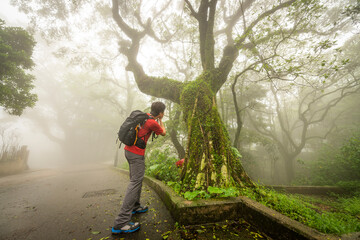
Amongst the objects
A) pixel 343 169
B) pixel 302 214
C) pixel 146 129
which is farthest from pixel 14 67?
pixel 343 169

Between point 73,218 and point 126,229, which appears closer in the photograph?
point 126,229

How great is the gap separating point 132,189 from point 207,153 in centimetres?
206

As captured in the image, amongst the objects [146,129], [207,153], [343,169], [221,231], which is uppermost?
[146,129]

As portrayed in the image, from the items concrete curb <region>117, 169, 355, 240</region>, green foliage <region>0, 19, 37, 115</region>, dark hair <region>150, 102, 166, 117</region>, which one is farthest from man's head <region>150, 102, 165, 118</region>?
green foliage <region>0, 19, 37, 115</region>

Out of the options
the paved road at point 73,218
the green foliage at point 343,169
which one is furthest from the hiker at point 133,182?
the green foliage at point 343,169

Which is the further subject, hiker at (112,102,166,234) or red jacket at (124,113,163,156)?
red jacket at (124,113,163,156)

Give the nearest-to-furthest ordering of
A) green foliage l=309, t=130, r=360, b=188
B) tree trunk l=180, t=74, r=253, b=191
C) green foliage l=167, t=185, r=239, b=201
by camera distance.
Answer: green foliage l=167, t=185, r=239, b=201
tree trunk l=180, t=74, r=253, b=191
green foliage l=309, t=130, r=360, b=188

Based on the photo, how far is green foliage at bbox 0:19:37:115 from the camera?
7070mm

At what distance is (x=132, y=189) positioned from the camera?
2551 millimetres

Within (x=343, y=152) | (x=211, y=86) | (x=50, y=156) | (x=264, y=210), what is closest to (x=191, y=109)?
(x=211, y=86)

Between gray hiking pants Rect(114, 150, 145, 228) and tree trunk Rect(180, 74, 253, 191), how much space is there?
115 cm

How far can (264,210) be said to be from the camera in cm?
224

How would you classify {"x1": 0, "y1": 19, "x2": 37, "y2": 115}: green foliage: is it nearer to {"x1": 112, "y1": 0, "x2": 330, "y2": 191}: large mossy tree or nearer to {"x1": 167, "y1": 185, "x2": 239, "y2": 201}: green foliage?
{"x1": 112, "y1": 0, "x2": 330, "y2": 191}: large mossy tree

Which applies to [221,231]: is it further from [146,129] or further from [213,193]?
[146,129]
